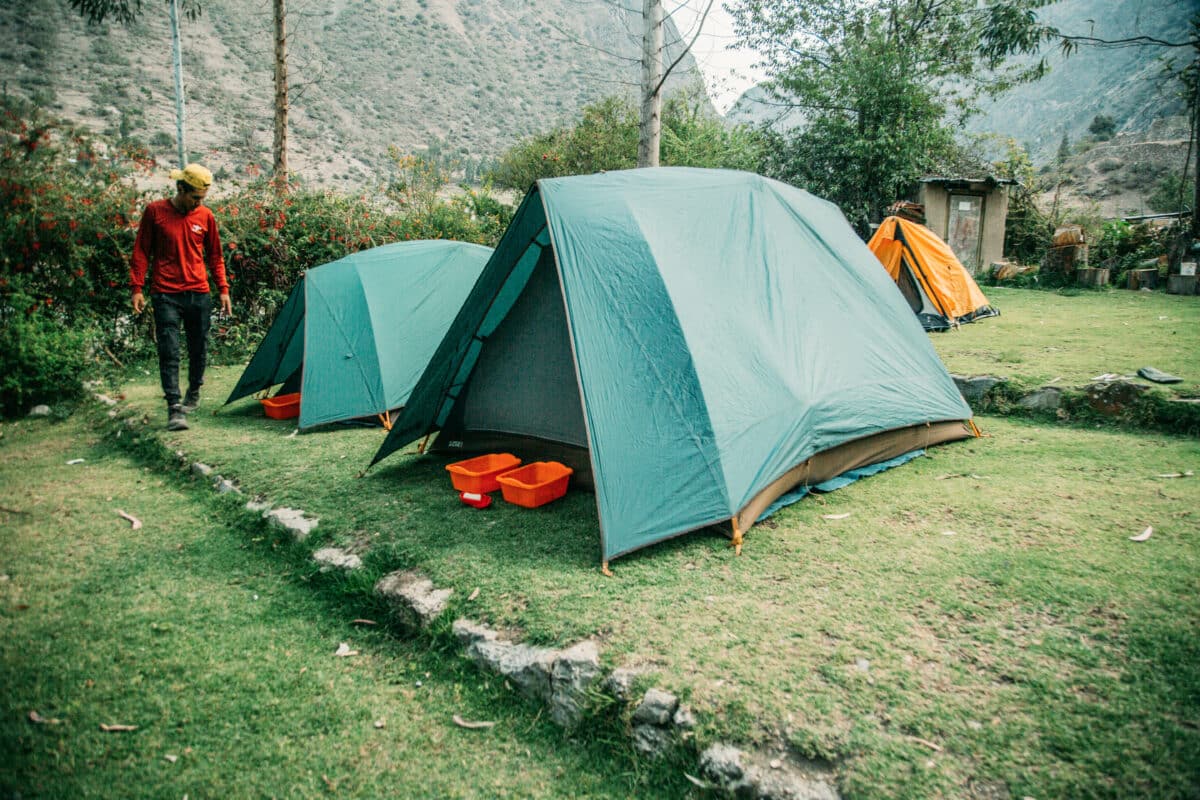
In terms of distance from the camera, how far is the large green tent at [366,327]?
5547mm

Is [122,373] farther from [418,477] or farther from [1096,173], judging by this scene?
[1096,173]

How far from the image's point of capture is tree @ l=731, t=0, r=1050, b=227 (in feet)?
45.9

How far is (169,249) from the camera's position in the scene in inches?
211

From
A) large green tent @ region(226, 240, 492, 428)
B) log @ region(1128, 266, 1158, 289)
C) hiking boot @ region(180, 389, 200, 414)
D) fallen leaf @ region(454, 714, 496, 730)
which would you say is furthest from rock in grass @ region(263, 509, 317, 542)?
log @ region(1128, 266, 1158, 289)

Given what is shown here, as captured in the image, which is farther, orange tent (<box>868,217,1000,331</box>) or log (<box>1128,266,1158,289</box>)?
log (<box>1128,266,1158,289</box>)

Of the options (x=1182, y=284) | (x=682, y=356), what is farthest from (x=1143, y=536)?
(x=1182, y=284)

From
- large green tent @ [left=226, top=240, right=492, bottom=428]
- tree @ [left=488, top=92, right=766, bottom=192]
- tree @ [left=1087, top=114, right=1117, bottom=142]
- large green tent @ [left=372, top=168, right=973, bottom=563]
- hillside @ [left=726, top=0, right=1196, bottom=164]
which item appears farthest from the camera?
hillside @ [left=726, top=0, right=1196, bottom=164]

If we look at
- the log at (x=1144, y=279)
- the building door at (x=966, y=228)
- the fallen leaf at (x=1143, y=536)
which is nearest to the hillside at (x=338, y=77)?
the building door at (x=966, y=228)

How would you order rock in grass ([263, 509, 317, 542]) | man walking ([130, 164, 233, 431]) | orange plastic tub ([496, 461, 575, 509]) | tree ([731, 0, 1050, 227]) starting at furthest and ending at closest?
tree ([731, 0, 1050, 227]) < man walking ([130, 164, 233, 431]) < orange plastic tub ([496, 461, 575, 509]) < rock in grass ([263, 509, 317, 542])

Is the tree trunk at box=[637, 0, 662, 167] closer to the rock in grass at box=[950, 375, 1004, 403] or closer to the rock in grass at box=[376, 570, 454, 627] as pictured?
the rock in grass at box=[950, 375, 1004, 403]

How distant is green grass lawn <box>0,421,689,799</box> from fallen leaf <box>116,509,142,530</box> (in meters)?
0.25

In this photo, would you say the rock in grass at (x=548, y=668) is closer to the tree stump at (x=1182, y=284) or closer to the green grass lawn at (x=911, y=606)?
the green grass lawn at (x=911, y=606)

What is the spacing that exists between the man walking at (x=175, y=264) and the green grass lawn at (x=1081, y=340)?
22.1 feet

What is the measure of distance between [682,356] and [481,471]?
1555mm
